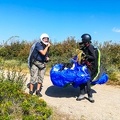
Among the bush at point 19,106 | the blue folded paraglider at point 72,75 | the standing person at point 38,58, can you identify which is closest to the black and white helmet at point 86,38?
the blue folded paraglider at point 72,75

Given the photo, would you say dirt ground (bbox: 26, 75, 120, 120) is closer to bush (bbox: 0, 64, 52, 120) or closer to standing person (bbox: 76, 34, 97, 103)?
standing person (bbox: 76, 34, 97, 103)

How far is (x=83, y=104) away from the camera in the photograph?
856 centimetres

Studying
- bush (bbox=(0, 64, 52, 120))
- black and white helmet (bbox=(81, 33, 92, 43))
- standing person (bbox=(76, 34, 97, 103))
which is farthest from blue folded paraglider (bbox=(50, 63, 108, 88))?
bush (bbox=(0, 64, 52, 120))

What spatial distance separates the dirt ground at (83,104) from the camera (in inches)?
299

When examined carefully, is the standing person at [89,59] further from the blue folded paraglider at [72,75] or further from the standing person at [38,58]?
the standing person at [38,58]

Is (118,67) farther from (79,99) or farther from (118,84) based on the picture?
(79,99)

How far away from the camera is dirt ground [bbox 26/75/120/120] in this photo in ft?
A: 24.9

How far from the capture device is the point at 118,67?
17438 mm

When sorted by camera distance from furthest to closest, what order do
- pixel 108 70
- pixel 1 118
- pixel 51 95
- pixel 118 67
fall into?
pixel 118 67
pixel 108 70
pixel 51 95
pixel 1 118

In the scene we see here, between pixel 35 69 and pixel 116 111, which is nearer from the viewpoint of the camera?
pixel 116 111

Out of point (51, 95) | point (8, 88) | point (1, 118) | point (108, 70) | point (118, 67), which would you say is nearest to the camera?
point (1, 118)

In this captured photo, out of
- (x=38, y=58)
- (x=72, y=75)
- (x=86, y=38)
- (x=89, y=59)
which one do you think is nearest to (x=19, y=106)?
(x=72, y=75)

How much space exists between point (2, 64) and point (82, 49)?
235cm

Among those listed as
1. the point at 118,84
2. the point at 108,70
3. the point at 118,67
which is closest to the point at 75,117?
the point at 118,84
